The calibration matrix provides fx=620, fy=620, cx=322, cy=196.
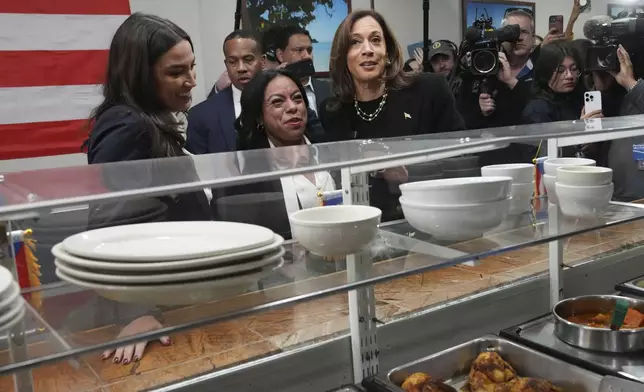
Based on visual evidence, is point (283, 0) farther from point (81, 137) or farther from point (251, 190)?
point (251, 190)

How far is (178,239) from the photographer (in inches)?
31.0

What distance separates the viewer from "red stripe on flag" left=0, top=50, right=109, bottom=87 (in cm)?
250

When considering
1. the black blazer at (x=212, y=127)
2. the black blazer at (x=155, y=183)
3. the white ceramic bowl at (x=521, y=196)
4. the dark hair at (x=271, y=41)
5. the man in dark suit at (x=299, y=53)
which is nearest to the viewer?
the black blazer at (x=155, y=183)

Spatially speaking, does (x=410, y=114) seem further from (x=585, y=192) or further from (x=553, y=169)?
(x=585, y=192)

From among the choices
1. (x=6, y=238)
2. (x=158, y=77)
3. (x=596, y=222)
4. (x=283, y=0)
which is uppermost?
(x=283, y=0)

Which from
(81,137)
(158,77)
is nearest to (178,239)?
(158,77)

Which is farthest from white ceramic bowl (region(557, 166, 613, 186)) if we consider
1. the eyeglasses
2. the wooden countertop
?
the eyeglasses

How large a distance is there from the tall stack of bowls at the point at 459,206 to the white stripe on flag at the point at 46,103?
2.05m

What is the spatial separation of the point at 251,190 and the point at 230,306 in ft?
1.45

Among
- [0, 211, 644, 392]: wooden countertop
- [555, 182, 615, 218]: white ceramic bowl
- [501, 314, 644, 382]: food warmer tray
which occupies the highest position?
[555, 182, 615, 218]: white ceramic bowl

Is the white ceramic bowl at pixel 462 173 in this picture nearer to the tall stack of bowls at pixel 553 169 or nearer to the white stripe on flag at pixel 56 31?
the tall stack of bowls at pixel 553 169

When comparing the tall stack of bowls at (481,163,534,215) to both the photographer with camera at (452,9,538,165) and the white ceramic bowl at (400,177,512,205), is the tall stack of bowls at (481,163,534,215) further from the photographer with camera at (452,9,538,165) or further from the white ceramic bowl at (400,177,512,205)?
the photographer with camera at (452,9,538,165)

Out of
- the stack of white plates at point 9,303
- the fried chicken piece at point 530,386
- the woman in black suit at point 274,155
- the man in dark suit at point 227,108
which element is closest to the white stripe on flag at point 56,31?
the man in dark suit at point 227,108

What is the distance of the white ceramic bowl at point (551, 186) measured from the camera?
3.92 feet
